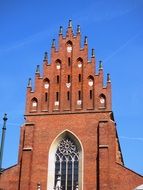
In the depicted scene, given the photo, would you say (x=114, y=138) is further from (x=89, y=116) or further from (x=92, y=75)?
(x=92, y=75)

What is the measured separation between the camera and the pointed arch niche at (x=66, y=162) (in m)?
31.9

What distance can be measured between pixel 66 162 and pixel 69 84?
7023 millimetres

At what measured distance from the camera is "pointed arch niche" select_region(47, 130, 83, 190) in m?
31.9

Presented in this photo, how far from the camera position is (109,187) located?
30438 mm

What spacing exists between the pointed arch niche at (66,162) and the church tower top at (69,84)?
260 cm

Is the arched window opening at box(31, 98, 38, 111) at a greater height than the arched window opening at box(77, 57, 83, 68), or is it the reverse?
the arched window opening at box(77, 57, 83, 68)

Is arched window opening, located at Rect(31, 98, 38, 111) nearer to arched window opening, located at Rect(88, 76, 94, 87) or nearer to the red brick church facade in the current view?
the red brick church facade

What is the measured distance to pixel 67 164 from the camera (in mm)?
32625

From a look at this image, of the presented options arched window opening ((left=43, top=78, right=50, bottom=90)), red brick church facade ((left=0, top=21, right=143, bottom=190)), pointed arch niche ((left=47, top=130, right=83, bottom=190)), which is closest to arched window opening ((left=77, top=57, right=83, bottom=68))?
red brick church facade ((left=0, top=21, right=143, bottom=190))

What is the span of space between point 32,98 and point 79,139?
19.3 ft

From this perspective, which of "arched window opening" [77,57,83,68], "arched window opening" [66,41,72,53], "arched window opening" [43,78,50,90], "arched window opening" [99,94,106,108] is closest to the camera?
"arched window opening" [99,94,106,108]

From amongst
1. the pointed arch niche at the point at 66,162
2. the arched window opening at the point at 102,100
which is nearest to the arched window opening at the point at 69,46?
the arched window opening at the point at 102,100

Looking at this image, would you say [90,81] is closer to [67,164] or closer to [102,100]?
[102,100]

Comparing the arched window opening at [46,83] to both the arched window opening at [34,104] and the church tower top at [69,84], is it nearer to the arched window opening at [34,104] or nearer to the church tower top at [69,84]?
the church tower top at [69,84]
